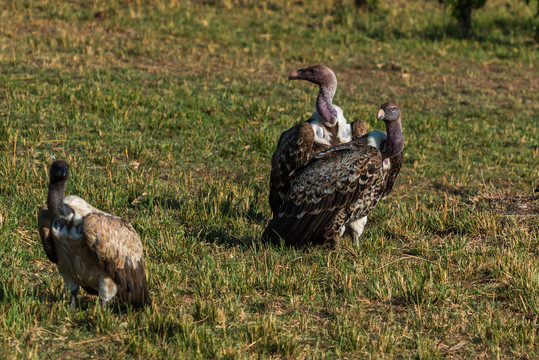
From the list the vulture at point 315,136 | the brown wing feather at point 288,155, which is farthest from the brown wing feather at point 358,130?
the brown wing feather at point 288,155

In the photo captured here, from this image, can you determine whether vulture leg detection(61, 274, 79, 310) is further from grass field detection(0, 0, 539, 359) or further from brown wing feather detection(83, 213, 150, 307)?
brown wing feather detection(83, 213, 150, 307)

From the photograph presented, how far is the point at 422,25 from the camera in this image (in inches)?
753

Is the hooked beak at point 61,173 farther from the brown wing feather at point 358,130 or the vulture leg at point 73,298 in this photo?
the brown wing feather at point 358,130

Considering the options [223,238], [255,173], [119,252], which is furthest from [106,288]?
[255,173]

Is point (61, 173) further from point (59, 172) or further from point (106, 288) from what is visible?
point (106, 288)

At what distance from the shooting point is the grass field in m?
5.18

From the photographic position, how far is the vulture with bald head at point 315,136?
769 cm

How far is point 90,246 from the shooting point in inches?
193

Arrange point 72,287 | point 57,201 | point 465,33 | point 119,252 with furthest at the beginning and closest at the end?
point 465,33, point 72,287, point 119,252, point 57,201

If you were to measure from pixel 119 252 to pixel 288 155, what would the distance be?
311cm

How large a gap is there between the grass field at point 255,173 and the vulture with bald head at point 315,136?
570mm

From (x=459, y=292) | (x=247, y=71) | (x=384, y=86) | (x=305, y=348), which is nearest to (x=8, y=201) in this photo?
(x=305, y=348)

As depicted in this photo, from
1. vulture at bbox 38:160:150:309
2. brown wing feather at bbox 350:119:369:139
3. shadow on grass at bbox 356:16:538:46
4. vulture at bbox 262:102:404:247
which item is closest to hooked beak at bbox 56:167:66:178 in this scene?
vulture at bbox 38:160:150:309

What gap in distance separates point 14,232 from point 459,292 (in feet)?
13.1
